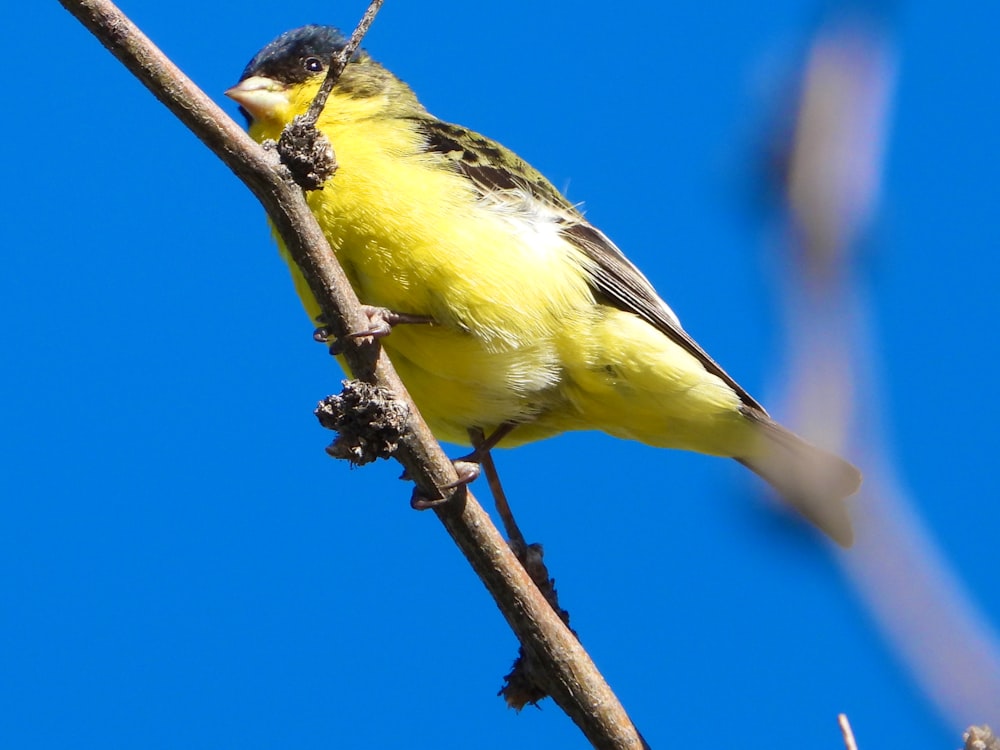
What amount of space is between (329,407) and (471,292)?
125cm

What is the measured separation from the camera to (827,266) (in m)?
1.25

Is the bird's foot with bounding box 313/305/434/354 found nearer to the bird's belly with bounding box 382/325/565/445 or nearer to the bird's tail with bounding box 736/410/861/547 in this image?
the bird's belly with bounding box 382/325/565/445

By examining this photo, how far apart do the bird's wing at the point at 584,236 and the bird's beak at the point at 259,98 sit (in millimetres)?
622

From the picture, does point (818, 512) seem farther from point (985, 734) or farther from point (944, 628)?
point (944, 628)

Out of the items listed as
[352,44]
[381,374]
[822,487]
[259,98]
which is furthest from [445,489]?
[259,98]

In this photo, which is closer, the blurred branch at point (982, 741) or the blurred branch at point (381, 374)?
the blurred branch at point (982, 741)

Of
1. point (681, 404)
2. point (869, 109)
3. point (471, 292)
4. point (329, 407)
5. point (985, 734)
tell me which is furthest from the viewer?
point (681, 404)

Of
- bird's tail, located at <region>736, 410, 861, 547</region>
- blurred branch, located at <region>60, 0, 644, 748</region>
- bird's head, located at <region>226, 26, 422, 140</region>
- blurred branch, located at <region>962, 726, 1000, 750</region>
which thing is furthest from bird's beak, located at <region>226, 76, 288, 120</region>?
blurred branch, located at <region>962, 726, 1000, 750</region>

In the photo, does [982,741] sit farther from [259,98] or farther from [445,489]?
[259,98]

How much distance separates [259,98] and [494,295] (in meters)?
1.53

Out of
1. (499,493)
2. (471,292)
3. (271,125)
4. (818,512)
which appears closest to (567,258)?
(471,292)

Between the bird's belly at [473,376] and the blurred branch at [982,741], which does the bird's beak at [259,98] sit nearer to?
the bird's belly at [473,376]

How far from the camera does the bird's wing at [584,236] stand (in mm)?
4559

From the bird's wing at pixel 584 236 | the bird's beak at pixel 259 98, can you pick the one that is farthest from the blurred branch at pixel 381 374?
the bird's beak at pixel 259 98
